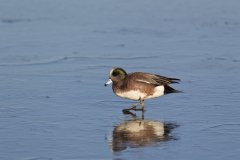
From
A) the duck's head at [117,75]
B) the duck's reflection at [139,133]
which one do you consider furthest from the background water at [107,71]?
the duck's head at [117,75]

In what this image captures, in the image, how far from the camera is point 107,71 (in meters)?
10.8

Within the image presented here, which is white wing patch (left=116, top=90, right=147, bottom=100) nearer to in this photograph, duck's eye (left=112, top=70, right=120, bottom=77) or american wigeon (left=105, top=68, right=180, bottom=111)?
american wigeon (left=105, top=68, right=180, bottom=111)

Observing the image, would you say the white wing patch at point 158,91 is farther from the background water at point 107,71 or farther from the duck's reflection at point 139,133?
the duck's reflection at point 139,133

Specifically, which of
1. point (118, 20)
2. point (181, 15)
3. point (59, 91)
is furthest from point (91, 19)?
point (59, 91)

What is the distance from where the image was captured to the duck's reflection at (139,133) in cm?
714

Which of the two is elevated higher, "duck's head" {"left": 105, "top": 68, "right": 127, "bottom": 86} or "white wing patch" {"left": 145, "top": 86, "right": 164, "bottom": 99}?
"duck's head" {"left": 105, "top": 68, "right": 127, "bottom": 86}

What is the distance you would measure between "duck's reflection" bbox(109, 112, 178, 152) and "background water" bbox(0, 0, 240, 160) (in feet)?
0.31

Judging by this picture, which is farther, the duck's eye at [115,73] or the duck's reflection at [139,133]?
the duck's eye at [115,73]

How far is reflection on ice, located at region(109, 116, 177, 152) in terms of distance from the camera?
7.12 m

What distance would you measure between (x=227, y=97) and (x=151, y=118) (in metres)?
1.28

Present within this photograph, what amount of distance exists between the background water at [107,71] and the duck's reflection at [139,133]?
0.10 metres

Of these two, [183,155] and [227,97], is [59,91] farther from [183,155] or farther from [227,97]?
[183,155]

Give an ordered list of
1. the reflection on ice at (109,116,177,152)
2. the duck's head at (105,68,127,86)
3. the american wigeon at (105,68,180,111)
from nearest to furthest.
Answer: the reflection on ice at (109,116,177,152)
the american wigeon at (105,68,180,111)
the duck's head at (105,68,127,86)

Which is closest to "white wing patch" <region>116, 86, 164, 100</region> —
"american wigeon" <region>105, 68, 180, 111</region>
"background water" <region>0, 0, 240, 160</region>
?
"american wigeon" <region>105, 68, 180, 111</region>
